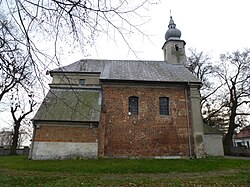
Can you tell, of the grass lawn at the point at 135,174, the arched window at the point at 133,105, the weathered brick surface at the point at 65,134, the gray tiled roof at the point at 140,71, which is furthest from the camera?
the gray tiled roof at the point at 140,71

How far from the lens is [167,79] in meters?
18.5

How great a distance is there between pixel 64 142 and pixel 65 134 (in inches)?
20.6

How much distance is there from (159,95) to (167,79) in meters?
1.57

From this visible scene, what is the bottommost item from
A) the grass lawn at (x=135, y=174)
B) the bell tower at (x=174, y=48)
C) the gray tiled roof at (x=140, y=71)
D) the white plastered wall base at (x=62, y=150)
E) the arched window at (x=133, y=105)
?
the grass lawn at (x=135, y=174)

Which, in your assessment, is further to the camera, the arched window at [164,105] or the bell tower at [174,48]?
the bell tower at [174,48]


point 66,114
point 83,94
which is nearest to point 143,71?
point 83,94

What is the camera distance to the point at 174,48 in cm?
2300

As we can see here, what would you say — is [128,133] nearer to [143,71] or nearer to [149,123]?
[149,123]

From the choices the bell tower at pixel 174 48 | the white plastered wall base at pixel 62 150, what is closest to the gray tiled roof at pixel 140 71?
the bell tower at pixel 174 48

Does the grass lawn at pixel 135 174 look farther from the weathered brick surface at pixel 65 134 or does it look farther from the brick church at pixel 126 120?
the weathered brick surface at pixel 65 134

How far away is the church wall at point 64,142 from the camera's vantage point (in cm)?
1491

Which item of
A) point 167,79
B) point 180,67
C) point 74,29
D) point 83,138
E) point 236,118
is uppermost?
point 180,67

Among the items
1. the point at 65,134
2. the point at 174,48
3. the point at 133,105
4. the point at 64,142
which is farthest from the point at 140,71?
the point at 64,142

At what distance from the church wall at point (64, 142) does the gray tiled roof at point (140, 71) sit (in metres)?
4.39
